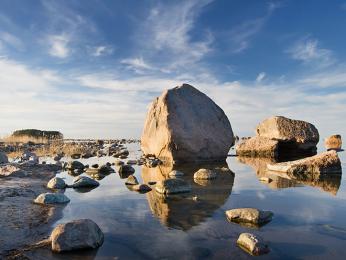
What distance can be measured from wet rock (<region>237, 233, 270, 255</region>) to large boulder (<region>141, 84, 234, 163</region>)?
45.0 feet

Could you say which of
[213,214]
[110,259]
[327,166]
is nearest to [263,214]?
[213,214]

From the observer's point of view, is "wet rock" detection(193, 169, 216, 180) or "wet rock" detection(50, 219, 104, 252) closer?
"wet rock" detection(50, 219, 104, 252)

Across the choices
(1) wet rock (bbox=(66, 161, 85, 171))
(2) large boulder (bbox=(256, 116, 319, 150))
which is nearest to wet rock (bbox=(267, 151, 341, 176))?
(1) wet rock (bbox=(66, 161, 85, 171))

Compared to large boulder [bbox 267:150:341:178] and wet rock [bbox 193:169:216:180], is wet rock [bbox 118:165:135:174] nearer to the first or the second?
wet rock [bbox 193:169:216:180]

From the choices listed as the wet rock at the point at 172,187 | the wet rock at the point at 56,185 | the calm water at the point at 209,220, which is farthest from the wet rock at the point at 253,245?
the wet rock at the point at 56,185

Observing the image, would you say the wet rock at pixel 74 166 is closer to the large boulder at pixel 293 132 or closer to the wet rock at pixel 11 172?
the wet rock at pixel 11 172

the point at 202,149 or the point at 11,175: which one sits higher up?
the point at 202,149

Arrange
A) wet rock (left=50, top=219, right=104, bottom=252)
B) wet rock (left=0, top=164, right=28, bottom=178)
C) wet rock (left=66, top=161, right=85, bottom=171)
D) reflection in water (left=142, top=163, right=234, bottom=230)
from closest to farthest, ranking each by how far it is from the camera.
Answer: wet rock (left=50, top=219, right=104, bottom=252) → reflection in water (left=142, top=163, right=234, bottom=230) → wet rock (left=0, top=164, right=28, bottom=178) → wet rock (left=66, top=161, right=85, bottom=171)

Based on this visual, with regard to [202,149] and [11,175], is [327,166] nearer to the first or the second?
[202,149]

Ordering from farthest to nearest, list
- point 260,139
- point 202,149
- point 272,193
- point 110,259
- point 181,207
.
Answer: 1. point 260,139
2. point 202,149
3. point 272,193
4. point 181,207
5. point 110,259

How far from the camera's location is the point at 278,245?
5.98 m

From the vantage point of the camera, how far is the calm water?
5.73 meters

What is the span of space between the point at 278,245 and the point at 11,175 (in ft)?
36.8

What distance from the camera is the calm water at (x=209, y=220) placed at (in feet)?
18.8
